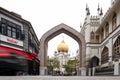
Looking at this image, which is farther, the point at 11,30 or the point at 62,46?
the point at 62,46

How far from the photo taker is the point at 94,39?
47.1 m

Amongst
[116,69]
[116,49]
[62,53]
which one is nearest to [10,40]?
[116,69]

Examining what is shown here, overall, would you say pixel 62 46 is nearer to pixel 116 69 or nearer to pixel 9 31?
pixel 116 69

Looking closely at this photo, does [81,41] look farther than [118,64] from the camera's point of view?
Yes

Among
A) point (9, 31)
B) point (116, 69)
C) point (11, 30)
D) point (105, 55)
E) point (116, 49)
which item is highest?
point (11, 30)

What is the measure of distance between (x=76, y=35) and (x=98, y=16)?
23.0 feet

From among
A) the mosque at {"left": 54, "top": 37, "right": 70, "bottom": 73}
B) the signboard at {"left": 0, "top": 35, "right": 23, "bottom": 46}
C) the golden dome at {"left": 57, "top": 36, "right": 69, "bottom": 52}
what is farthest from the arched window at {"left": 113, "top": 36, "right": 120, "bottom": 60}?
the mosque at {"left": 54, "top": 37, "right": 70, "bottom": 73}

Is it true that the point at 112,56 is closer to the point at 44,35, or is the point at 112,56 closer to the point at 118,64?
the point at 118,64

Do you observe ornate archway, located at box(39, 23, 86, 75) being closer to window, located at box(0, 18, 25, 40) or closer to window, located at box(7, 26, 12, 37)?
window, located at box(0, 18, 25, 40)

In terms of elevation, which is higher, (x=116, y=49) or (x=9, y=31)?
(x=9, y=31)

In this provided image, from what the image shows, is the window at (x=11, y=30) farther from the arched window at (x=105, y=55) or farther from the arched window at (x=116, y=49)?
the arched window at (x=105, y=55)

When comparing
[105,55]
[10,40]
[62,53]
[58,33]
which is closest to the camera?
[10,40]

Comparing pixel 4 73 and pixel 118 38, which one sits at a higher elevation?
pixel 118 38

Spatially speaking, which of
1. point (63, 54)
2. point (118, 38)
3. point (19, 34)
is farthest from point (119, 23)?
point (63, 54)
